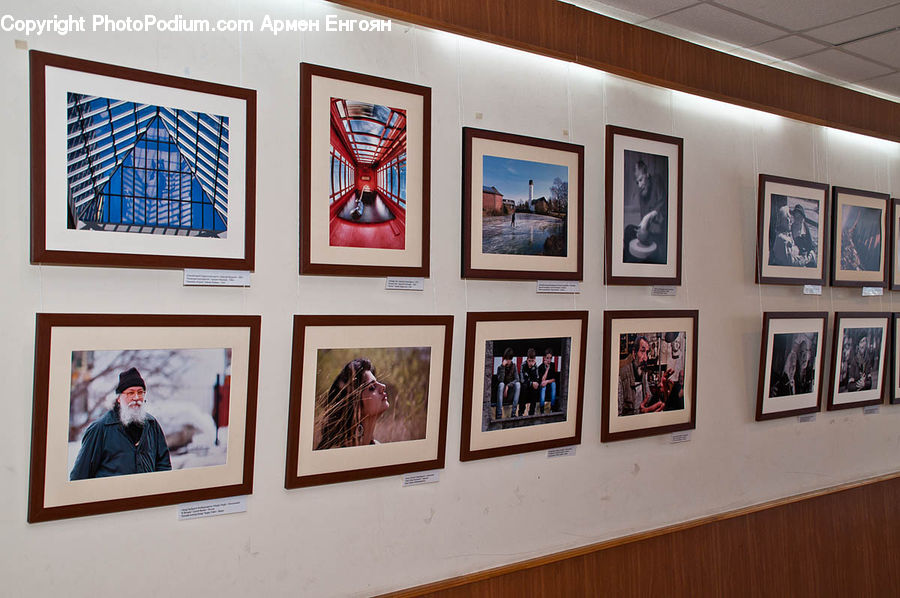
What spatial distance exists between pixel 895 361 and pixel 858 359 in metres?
0.52

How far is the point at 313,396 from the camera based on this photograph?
10.3ft

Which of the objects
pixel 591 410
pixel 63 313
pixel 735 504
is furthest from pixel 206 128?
pixel 735 504

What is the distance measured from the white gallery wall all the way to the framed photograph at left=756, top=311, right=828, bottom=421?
0.34 ft

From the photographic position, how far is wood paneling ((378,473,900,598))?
3.91 m

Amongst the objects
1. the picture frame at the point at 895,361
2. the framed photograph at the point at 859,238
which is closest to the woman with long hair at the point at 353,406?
the framed photograph at the point at 859,238

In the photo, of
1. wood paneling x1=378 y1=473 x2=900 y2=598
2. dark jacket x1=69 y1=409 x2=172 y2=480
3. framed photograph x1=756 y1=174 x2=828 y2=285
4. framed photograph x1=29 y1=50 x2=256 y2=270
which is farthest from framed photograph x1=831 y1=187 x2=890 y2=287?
dark jacket x1=69 y1=409 x2=172 y2=480

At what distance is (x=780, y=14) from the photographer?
4289 mm

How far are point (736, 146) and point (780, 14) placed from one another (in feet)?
3.00

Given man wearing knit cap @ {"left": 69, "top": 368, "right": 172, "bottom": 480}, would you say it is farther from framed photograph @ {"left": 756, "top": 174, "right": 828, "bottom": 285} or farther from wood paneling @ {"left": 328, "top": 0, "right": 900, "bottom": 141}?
framed photograph @ {"left": 756, "top": 174, "right": 828, "bottom": 285}

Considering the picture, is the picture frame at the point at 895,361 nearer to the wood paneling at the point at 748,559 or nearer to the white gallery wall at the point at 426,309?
the wood paneling at the point at 748,559

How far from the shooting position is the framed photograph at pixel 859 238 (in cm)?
546

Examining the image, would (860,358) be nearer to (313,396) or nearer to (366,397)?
(366,397)

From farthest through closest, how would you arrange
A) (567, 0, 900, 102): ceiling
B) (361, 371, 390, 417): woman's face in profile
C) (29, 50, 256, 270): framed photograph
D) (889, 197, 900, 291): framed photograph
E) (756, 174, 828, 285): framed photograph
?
(889, 197, 900, 291): framed photograph → (756, 174, 828, 285): framed photograph → (567, 0, 900, 102): ceiling → (361, 371, 390, 417): woman's face in profile → (29, 50, 256, 270): framed photograph

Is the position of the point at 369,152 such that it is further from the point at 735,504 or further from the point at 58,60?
the point at 735,504
